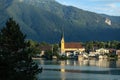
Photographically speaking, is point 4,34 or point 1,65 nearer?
point 1,65

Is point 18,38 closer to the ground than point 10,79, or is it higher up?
higher up

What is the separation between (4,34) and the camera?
2656cm

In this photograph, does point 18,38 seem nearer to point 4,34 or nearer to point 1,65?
point 4,34

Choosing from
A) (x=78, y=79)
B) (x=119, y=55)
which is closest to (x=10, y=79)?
(x=78, y=79)

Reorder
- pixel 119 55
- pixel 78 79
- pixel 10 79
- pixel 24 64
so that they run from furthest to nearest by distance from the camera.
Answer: pixel 119 55, pixel 78 79, pixel 24 64, pixel 10 79

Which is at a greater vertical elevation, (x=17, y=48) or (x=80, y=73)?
(x=17, y=48)

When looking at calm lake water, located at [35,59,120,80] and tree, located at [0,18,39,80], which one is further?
calm lake water, located at [35,59,120,80]

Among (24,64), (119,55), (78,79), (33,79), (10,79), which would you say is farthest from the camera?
(119,55)

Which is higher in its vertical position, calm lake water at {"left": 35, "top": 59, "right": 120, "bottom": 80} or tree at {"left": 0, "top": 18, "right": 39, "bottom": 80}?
tree at {"left": 0, "top": 18, "right": 39, "bottom": 80}

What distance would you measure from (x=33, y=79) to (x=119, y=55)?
154 meters

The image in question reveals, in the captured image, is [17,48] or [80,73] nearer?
[17,48]

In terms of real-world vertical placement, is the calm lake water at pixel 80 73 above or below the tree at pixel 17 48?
below

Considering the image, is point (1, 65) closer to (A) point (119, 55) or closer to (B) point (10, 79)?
(B) point (10, 79)

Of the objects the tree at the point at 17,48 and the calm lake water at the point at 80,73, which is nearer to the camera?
the tree at the point at 17,48
